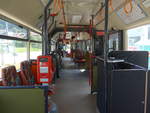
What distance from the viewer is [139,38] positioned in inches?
187

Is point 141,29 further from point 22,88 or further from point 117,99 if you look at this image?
point 22,88

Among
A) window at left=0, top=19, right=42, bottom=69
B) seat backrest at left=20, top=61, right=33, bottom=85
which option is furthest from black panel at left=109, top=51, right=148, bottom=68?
window at left=0, top=19, right=42, bottom=69

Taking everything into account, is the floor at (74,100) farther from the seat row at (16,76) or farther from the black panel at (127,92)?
the black panel at (127,92)

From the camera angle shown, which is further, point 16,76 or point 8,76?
point 16,76

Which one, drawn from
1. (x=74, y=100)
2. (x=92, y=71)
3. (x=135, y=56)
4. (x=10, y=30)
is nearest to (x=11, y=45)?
(x=10, y=30)

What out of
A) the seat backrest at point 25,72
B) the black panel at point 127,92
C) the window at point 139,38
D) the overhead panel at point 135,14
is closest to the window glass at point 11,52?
the seat backrest at point 25,72

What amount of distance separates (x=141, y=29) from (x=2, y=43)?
4075 mm

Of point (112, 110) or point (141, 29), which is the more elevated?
point (141, 29)

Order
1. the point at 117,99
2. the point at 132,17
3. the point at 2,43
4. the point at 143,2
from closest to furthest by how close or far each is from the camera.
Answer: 1. the point at 117,99
2. the point at 2,43
3. the point at 143,2
4. the point at 132,17

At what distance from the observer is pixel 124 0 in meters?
3.61

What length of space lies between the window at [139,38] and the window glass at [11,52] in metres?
3.69

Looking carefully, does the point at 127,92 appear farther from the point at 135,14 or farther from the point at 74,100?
the point at 135,14

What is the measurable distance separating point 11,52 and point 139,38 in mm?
3951

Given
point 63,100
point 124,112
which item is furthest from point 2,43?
point 124,112
